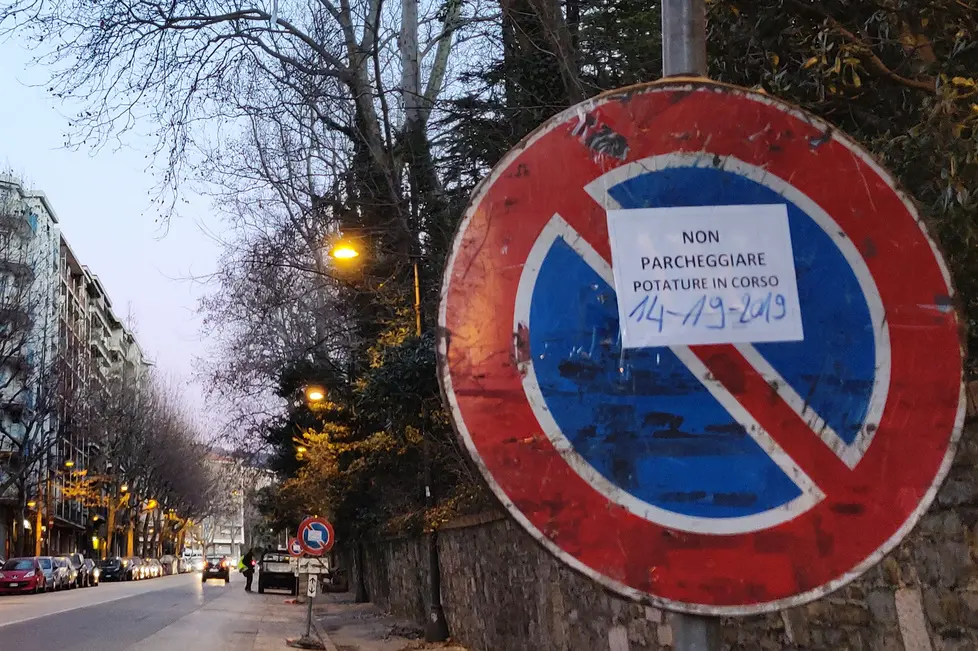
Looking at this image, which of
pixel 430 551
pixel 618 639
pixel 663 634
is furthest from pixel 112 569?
pixel 663 634

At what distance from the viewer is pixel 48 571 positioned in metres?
45.0

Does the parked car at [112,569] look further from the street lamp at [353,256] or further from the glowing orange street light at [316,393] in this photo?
the street lamp at [353,256]

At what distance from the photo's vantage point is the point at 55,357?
53031mm

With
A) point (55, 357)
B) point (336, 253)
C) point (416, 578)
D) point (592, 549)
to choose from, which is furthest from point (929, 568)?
point (55, 357)

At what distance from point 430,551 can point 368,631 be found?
5.34 metres

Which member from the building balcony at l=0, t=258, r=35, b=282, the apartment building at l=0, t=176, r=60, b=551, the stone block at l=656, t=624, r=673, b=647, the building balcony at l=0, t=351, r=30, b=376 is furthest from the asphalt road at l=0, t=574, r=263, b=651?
the building balcony at l=0, t=351, r=30, b=376

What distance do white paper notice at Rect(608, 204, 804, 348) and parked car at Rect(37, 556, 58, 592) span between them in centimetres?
4768

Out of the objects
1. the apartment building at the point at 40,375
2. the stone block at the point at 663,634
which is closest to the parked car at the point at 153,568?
the apartment building at the point at 40,375

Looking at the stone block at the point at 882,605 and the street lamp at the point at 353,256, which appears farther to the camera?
the street lamp at the point at 353,256

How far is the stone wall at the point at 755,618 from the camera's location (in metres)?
4.23

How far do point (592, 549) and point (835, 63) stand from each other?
5.18 m

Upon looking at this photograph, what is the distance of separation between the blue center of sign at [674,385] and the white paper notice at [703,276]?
0.07 feet

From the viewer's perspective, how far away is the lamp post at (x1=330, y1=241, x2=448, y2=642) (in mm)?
15820

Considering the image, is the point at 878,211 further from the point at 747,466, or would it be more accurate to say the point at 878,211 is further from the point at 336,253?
the point at 336,253
